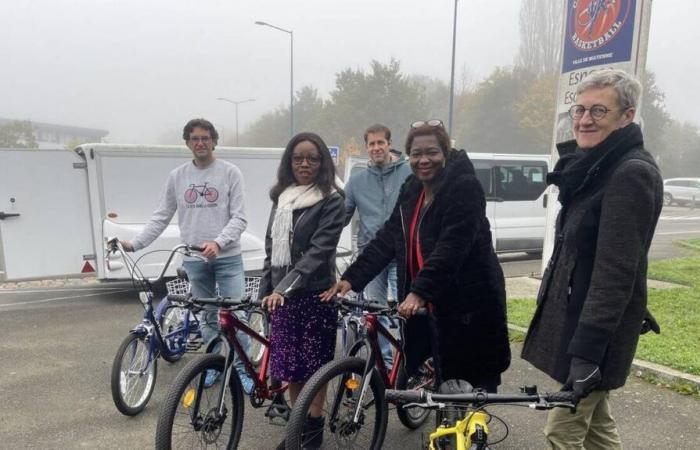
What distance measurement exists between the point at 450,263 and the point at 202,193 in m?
2.18

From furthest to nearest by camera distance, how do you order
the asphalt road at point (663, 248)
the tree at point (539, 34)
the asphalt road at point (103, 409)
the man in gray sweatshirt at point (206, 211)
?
the tree at point (539, 34)
the asphalt road at point (663, 248)
the man in gray sweatshirt at point (206, 211)
the asphalt road at point (103, 409)

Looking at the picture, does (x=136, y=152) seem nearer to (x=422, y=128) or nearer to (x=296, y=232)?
(x=296, y=232)

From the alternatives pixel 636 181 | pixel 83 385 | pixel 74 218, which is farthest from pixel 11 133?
pixel 636 181

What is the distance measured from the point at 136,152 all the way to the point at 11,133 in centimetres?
4425

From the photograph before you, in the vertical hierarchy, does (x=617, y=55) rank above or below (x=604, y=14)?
below

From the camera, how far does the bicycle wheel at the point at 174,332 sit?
13.6 ft

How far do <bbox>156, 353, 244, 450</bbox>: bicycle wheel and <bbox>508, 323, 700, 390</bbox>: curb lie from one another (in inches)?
121

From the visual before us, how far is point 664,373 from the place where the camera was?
4191 millimetres

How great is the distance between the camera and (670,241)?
14.7m

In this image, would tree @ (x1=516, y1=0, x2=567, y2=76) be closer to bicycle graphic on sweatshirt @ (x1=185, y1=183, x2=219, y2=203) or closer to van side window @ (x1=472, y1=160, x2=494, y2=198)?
van side window @ (x1=472, y1=160, x2=494, y2=198)

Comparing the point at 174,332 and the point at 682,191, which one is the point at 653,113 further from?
the point at 174,332

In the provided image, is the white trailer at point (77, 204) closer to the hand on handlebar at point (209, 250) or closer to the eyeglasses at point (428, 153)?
the hand on handlebar at point (209, 250)

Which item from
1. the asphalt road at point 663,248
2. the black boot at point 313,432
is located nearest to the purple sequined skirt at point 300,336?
the black boot at point 313,432

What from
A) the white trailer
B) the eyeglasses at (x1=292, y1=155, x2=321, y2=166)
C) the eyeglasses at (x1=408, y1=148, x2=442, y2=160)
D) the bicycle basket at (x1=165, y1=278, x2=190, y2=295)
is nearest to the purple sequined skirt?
the eyeglasses at (x1=292, y1=155, x2=321, y2=166)
